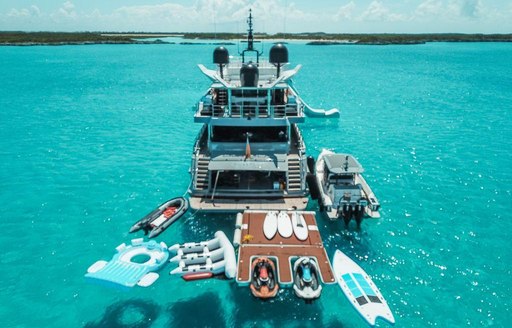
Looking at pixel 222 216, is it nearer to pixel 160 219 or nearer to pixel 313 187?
pixel 160 219

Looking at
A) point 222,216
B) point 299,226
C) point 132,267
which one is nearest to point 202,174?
point 222,216

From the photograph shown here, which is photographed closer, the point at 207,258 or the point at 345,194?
the point at 207,258

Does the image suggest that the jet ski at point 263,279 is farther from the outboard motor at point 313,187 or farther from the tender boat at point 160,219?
the outboard motor at point 313,187

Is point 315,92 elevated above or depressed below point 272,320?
above

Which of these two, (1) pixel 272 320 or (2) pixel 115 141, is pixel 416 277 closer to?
(1) pixel 272 320

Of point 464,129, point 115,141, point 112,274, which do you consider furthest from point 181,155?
point 464,129

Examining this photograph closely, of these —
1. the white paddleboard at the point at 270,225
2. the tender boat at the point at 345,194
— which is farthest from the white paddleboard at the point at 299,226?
the tender boat at the point at 345,194
